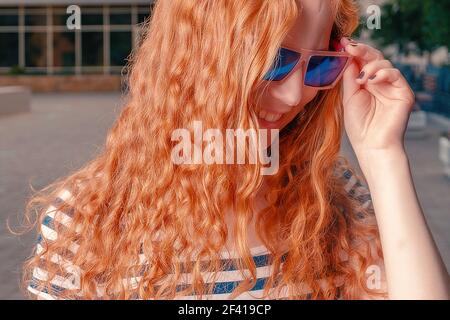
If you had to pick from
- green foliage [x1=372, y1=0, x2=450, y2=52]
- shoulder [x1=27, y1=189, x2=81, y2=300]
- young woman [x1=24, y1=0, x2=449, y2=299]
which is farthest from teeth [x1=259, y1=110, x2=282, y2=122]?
green foliage [x1=372, y1=0, x2=450, y2=52]

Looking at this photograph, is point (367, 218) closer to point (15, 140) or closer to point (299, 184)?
point (299, 184)

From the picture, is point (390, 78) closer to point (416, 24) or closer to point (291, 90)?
point (291, 90)

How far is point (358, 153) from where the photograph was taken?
1282 millimetres

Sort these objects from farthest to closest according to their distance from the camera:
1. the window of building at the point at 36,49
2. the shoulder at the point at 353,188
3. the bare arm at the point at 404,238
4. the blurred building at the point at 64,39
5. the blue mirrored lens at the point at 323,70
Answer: the window of building at the point at 36,49 → the blurred building at the point at 64,39 → the shoulder at the point at 353,188 → the blue mirrored lens at the point at 323,70 → the bare arm at the point at 404,238

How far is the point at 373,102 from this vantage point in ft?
4.25

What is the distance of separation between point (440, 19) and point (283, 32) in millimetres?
13618

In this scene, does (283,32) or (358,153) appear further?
(358,153)

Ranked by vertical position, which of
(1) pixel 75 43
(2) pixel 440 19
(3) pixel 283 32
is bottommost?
(1) pixel 75 43

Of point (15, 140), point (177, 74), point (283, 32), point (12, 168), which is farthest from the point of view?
point (15, 140)

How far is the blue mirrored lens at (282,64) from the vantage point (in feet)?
3.86

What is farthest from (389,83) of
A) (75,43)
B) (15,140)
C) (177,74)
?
(75,43)

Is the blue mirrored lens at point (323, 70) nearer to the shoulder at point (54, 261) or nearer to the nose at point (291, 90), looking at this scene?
the nose at point (291, 90)

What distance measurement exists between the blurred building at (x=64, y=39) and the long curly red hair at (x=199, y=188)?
100 feet

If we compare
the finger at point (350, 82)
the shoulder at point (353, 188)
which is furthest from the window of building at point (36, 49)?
the finger at point (350, 82)
